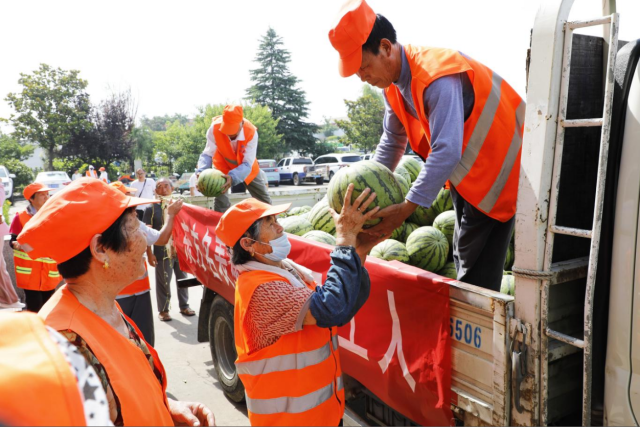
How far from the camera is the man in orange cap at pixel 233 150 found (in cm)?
587

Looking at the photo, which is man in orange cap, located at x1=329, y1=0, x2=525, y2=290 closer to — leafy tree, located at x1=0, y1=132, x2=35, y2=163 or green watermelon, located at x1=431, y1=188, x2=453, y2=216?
green watermelon, located at x1=431, y1=188, x2=453, y2=216

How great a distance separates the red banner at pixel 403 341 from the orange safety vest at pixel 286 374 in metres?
0.39

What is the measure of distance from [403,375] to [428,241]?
1.52 meters

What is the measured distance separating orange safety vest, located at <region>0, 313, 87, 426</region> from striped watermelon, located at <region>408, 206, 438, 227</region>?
410 centimetres

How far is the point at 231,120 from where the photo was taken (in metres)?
5.79

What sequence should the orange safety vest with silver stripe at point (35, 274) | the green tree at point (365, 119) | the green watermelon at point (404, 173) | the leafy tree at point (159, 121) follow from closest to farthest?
the green watermelon at point (404, 173) → the orange safety vest with silver stripe at point (35, 274) → the green tree at point (365, 119) → the leafy tree at point (159, 121)

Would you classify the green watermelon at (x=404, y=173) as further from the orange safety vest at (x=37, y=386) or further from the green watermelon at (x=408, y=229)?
the orange safety vest at (x=37, y=386)

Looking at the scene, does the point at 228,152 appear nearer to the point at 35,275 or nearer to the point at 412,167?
the point at 412,167

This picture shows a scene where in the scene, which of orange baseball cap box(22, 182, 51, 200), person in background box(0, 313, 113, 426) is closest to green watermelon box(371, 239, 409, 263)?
person in background box(0, 313, 113, 426)

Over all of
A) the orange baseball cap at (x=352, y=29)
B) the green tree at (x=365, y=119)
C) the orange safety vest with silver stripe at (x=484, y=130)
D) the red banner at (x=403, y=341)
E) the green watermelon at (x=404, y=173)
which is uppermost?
the green tree at (x=365, y=119)

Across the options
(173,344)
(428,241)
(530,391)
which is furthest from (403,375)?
(173,344)

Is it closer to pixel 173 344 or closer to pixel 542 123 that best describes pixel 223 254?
pixel 173 344

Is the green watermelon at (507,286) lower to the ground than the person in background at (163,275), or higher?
higher

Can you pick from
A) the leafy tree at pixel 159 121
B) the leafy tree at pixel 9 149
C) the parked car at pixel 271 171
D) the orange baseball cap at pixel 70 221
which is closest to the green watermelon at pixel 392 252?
the orange baseball cap at pixel 70 221
